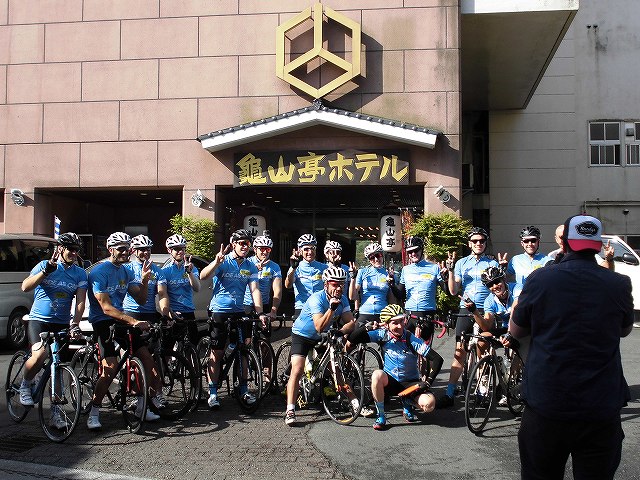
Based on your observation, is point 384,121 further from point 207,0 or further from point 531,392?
point 531,392

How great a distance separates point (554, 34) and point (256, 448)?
1419 centimetres

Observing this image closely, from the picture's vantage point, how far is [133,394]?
6.40 meters

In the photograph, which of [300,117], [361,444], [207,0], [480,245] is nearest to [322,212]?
[300,117]

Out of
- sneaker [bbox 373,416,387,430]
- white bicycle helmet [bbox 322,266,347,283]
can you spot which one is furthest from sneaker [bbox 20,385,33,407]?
sneaker [bbox 373,416,387,430]

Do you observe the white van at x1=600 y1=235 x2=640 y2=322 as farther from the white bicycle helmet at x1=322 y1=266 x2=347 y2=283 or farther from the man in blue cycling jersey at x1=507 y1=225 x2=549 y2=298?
the white bicycle helmet at x1=322 y1=266 x2=347 y2=283

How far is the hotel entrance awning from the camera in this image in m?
15.2

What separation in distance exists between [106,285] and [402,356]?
2.99m

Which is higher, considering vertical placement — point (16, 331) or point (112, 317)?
point (112, 317)

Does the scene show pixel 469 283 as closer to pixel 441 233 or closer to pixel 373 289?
pixel 373 289

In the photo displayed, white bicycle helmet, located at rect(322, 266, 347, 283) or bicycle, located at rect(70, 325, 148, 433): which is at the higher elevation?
white bicycle helmet, located at rect(322, 266, 347, 283)

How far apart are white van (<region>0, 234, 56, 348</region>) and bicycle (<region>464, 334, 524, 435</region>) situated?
8134 mm

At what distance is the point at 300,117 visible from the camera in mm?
15328

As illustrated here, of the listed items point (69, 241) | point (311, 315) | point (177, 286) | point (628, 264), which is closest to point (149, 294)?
point (177, 286)

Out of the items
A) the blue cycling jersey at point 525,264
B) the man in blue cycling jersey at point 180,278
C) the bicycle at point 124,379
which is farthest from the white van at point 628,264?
the bicycle at point 124,379
